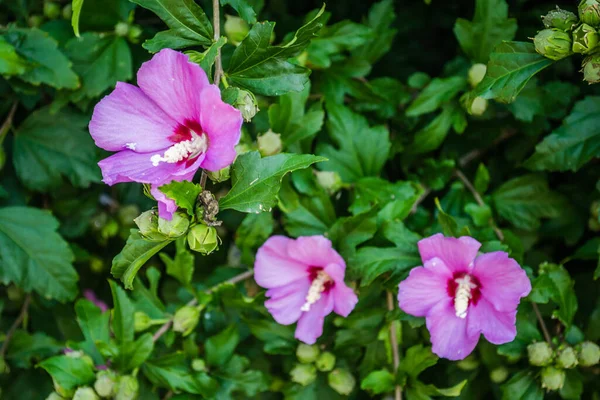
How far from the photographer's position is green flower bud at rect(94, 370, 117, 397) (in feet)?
4.64

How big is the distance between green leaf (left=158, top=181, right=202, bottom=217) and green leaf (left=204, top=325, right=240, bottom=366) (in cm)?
59

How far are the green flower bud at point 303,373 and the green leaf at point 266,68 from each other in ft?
2.24

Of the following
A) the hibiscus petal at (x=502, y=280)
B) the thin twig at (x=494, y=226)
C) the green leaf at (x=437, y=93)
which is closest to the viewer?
the hibiscus petal at (x=502, y=280)

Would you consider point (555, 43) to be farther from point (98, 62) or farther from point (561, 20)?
point (98, 62)

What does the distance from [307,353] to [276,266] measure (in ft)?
0.75

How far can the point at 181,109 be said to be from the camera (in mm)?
1148

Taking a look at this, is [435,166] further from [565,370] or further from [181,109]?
[181,109]

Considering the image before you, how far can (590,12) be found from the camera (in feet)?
3.80

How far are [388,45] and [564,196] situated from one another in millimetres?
595

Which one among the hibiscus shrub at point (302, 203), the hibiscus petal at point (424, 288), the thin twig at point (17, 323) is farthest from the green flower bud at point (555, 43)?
the thin twig at point (17, 323)

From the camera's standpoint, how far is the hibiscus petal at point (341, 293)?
1.38 meters

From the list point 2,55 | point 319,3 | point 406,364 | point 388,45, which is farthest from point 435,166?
point 2,55

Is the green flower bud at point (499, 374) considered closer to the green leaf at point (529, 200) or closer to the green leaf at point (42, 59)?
the green leaf at point (529, 200)

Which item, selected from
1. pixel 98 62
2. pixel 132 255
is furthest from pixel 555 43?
pixel 98 62
